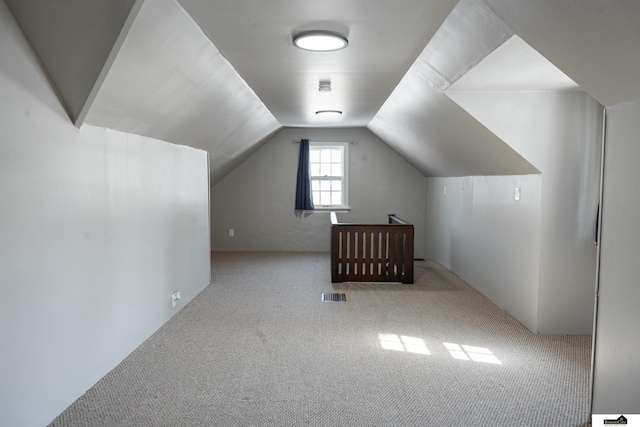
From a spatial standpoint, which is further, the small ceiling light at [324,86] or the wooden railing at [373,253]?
the wooden railing at [373,253]

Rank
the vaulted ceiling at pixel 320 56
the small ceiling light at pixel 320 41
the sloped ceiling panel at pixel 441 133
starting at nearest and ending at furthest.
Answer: the vaulted ceiling at pixel 320 56 < the small ceiling light at pixel 320 41 < the sloped ceiling panel at pixel 441 133

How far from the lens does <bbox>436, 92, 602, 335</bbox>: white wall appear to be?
3674 millimetres

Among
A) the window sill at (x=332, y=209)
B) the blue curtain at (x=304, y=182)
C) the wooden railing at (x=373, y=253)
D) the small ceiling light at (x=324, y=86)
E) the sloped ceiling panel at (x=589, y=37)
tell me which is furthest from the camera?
the window sill at (x=332, y=209)

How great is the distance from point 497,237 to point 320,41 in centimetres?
276

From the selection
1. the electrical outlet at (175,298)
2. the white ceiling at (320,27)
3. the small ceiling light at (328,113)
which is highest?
the small ceiling light at (328,113)

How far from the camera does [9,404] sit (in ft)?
6.68

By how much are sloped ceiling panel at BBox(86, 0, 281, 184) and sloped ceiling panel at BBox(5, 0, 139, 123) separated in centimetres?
9

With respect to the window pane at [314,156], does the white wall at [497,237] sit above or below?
below

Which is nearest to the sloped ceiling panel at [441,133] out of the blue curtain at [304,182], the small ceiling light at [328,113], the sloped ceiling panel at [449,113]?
the sloped ceiling panel at [449,113]

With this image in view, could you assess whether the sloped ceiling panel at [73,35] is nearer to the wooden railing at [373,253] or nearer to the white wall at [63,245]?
the white wall at [63,245]

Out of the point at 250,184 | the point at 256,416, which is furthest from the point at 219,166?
the point at 256,416

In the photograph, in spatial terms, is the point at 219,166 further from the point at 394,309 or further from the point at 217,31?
the point at 217,31

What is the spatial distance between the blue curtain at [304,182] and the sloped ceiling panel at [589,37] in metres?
5.75

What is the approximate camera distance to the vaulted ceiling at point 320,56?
1922 mm
